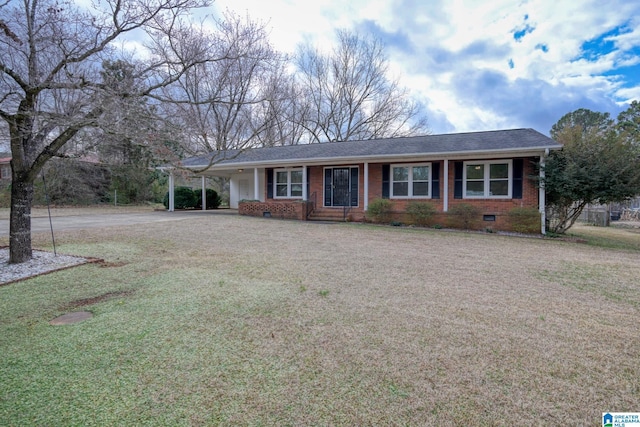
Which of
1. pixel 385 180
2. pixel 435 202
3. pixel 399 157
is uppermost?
pixel 399 157

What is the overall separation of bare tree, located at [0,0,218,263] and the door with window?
30.8 feet

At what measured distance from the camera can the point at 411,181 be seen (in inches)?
534

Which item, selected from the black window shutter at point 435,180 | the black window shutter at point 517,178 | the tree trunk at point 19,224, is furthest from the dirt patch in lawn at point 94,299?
the black window shutter at point 517,178

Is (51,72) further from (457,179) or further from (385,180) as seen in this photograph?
(457,179)

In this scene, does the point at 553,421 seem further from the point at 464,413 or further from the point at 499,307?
the point at 499,307

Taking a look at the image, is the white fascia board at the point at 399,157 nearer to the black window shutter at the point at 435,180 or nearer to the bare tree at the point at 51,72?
the black window shutter at the point at 435,180

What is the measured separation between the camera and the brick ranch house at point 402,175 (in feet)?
38.5

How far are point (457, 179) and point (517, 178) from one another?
2.02 meters

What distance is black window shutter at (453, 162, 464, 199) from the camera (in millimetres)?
12672

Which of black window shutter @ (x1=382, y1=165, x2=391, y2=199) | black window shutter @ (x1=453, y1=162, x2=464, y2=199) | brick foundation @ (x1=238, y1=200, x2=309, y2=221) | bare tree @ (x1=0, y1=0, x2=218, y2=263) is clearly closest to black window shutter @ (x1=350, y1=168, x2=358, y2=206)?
black window shutter @ (x1=382, y1=165, x2=391, y2=199)

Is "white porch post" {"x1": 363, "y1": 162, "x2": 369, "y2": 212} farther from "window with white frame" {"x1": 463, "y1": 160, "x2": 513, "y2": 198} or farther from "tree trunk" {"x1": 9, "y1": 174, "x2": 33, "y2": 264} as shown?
"tree trunk" {"x1": 9, "y1": 174, "x2": 33, "y2": 264}

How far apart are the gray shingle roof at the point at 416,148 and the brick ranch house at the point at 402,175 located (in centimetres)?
3

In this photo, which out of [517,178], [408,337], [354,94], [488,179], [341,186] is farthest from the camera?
[354,94]

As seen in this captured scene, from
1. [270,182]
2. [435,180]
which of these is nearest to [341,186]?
[270,182]
